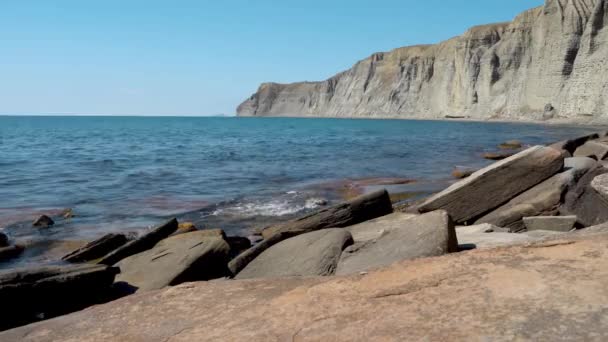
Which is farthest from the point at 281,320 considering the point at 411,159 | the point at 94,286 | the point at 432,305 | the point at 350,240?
the point at 411,159

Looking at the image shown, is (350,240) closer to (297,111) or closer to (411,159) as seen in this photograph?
(411,159)

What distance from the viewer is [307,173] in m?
17.9

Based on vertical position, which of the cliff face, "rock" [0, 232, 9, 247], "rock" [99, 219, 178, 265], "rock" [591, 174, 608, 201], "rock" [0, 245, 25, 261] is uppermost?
the cliff face

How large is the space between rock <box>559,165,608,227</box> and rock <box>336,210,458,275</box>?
2425 millimetres

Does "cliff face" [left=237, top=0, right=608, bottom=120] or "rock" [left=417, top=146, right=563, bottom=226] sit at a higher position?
"cliff face" [left=237, top=0, right=608, bottom=120]

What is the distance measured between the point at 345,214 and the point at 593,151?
919 cm

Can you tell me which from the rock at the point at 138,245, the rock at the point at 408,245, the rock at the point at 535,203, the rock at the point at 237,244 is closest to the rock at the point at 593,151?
the rock at the point at 535,203

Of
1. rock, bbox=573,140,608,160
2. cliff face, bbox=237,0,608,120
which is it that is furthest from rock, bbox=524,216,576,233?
cliff face, bbox=237,0,608,120

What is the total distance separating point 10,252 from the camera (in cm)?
775

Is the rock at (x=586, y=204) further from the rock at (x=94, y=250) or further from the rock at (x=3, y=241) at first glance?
the rock at (x=3, y=241)

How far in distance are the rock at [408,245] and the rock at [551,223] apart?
2311 millimetres

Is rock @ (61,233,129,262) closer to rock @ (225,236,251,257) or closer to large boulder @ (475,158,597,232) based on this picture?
rock @ (225,236,251,257)

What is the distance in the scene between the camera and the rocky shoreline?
2.79 metres

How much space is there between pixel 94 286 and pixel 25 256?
372 centimetres
